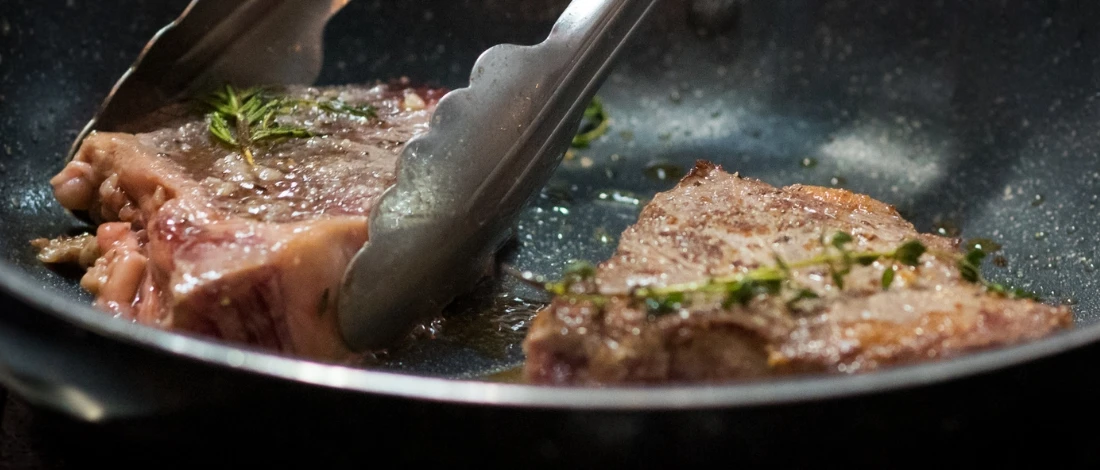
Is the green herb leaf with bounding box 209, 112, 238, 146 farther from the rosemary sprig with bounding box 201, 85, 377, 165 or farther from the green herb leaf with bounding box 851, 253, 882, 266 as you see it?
the green herb leaf with bounding box 851, 253, 882, 266

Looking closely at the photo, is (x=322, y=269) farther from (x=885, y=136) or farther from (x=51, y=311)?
(x=885, y=136)

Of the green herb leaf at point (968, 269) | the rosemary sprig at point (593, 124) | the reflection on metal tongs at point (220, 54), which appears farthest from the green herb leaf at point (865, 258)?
the reflection on metal tongs at point (220, 54)

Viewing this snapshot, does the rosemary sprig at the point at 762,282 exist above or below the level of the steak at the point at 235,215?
above

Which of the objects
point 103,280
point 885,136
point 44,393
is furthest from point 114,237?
point 885,136

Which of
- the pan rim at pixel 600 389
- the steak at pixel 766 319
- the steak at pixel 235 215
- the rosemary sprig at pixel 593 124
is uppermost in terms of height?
the pan rim at pixel 600 389

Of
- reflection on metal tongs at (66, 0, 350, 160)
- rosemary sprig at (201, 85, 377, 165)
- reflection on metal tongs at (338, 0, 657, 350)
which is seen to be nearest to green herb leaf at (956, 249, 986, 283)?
reflection on metal tongs at (338, 0, 657, 350)

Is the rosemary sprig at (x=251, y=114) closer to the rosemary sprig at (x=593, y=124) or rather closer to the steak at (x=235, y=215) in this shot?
the steak at (x=235, y=215)
